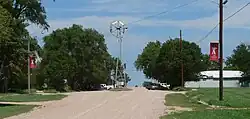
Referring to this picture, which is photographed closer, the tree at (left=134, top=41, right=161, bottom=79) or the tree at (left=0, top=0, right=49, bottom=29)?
the tree at (left=0, top=0, right=49, bottom=29)

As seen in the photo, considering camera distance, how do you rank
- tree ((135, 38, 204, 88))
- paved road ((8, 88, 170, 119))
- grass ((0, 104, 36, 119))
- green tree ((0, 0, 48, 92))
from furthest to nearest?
tree ((135, 38, 204, 88)), green tree ((0, 0, 48, 92)), grass ((0, 104, 36, 119)), paved road ((8, 88, 170, 119))

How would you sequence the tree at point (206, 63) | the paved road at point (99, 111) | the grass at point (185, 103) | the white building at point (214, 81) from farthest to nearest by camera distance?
the tree at point (206, 63)
the white building at point (214, 81)
the grass at point (185, 103)
the paved road at point (99, 111)

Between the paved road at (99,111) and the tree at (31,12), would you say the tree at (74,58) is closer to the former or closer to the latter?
the tree at (31,12)

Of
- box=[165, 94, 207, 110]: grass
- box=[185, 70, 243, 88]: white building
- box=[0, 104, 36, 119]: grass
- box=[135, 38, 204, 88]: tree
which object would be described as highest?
box=[135, 38, 204, 88]: tree

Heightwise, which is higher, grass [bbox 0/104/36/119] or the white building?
the white building

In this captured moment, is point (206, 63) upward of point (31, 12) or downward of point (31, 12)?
downward

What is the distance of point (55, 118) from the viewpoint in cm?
2548

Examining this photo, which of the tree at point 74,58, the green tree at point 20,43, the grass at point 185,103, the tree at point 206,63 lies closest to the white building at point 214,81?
the tree at point 206,63

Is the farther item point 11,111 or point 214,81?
point 214,81

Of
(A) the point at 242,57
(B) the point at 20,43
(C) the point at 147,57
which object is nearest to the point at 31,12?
(B) the point at 20,43

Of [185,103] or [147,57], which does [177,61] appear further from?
[147,57]

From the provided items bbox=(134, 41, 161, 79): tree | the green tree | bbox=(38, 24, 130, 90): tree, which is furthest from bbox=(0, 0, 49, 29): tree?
bbox=(134, 41, 161, 79): tree

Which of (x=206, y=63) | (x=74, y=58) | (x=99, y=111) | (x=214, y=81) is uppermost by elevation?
(x=74, y=58)

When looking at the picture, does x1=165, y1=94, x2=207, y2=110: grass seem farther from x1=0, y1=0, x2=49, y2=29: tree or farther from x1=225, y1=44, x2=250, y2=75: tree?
x1=225, y1=44, x2=250, y2=75: tree
